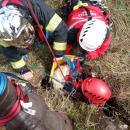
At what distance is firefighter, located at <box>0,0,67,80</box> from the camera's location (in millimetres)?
3992

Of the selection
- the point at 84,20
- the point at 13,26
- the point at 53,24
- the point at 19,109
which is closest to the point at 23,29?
the point at 13,26

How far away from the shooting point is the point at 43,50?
16.5 feet

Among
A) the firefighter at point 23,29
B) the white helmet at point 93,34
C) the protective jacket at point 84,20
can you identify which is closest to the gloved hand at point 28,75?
the firefighter at point 23,29

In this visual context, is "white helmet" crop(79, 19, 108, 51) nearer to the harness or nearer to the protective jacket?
the protective jacket

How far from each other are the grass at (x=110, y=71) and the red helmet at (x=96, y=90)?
0.15 m

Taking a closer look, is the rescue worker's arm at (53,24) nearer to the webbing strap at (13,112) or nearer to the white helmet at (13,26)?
the white helmet at (13,26)

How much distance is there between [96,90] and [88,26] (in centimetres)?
82

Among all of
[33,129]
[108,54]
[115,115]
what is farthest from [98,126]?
[33,129]

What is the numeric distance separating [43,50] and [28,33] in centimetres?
92

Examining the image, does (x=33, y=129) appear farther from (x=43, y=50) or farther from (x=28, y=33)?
(x=43, y=50)

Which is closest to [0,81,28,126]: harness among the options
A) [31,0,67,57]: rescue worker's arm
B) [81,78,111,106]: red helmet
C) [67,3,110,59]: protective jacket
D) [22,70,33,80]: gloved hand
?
[81,78,111,106]: red helmet

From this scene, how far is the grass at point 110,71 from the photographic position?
4293mm

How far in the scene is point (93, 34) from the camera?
174 inches

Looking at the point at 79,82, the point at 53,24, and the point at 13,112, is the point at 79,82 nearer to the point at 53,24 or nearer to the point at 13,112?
the point at 53,24
